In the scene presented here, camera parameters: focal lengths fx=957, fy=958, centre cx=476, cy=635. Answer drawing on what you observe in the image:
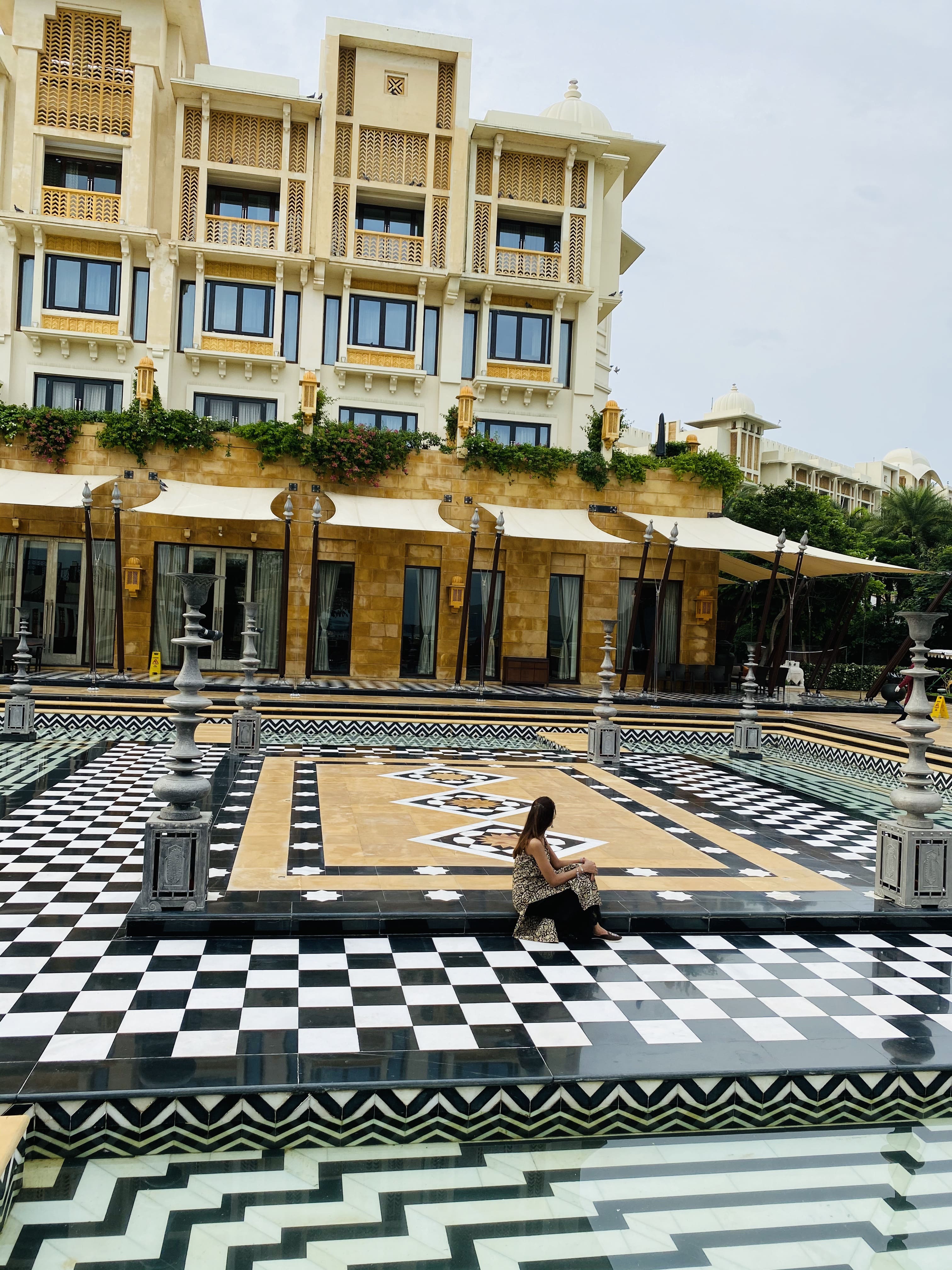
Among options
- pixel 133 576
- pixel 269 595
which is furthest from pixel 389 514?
pixel 133 576

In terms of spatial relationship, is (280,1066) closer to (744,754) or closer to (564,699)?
(744,754)

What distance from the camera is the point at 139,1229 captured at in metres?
2.63

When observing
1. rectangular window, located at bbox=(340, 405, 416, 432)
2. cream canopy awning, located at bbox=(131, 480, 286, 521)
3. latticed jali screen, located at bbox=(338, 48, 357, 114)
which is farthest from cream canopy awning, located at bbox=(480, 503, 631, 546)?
latticed jali screen, located at bbox=(338, 48, 357, 114)

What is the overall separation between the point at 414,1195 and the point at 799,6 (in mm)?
11237

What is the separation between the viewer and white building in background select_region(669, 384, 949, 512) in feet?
182

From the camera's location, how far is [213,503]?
1502 centimetres

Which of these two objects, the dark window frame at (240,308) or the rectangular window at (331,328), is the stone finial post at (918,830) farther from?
the dark window frame at (240,308)

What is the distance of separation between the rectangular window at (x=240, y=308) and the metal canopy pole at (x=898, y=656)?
44.7 ft

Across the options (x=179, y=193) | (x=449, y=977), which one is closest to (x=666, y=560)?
(x=179, y=193)

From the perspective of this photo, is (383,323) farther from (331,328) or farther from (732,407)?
(732,407)

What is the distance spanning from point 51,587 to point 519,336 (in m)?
11.2

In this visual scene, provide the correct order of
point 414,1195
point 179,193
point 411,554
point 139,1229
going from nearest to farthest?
point 139,1229
point 414,1195
point 411,554
point 179,193

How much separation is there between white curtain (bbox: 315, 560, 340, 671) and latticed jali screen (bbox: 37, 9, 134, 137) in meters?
10.2

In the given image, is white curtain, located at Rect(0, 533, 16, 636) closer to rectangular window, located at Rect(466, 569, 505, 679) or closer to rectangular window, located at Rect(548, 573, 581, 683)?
rectangular window, located at Rect(466, 569, 505, 679)
